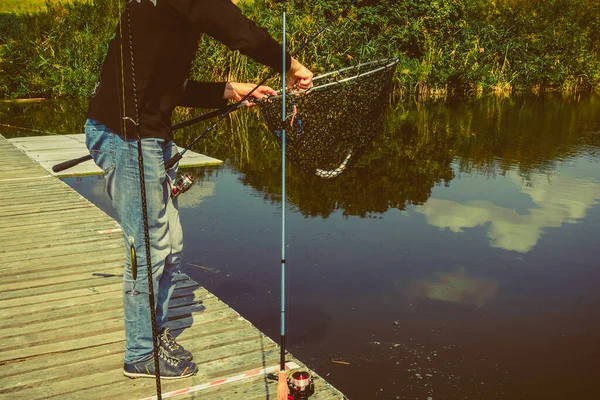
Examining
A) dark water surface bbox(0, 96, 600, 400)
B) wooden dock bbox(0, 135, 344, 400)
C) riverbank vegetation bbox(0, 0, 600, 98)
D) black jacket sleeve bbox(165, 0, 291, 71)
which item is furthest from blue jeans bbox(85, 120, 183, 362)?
riverbank vegetation bbox(0, 0, 600, 98)

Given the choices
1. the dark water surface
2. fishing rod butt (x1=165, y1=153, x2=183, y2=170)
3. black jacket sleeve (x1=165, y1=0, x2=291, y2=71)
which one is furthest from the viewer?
the dark water surface

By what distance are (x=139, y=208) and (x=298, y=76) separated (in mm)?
966

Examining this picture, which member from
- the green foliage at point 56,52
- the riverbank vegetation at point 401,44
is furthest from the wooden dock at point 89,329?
the green foliage at point 56,52

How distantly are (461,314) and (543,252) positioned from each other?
1801 millimetres

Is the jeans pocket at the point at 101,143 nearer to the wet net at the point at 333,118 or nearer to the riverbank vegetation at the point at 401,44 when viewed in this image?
the wet net at the point at 333,118

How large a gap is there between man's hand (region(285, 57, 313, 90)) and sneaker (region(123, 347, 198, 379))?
1540 mm

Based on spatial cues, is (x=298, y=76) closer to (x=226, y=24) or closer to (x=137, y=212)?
(x=226, y=24)

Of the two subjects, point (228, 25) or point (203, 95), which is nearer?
point (228, 25)

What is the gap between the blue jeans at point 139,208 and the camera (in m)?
2.92

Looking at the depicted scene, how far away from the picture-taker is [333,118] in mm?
3590

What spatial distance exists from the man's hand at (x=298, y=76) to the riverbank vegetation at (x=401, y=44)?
13.4 meters

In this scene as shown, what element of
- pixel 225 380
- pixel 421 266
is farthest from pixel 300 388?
pixel 421 266

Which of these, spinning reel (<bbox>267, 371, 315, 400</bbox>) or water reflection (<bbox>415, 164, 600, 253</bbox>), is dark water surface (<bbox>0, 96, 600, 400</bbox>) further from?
spinning reel (<bbox>267, 371, 315, 400</bbox>)

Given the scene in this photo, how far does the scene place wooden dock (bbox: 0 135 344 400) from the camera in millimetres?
3219
